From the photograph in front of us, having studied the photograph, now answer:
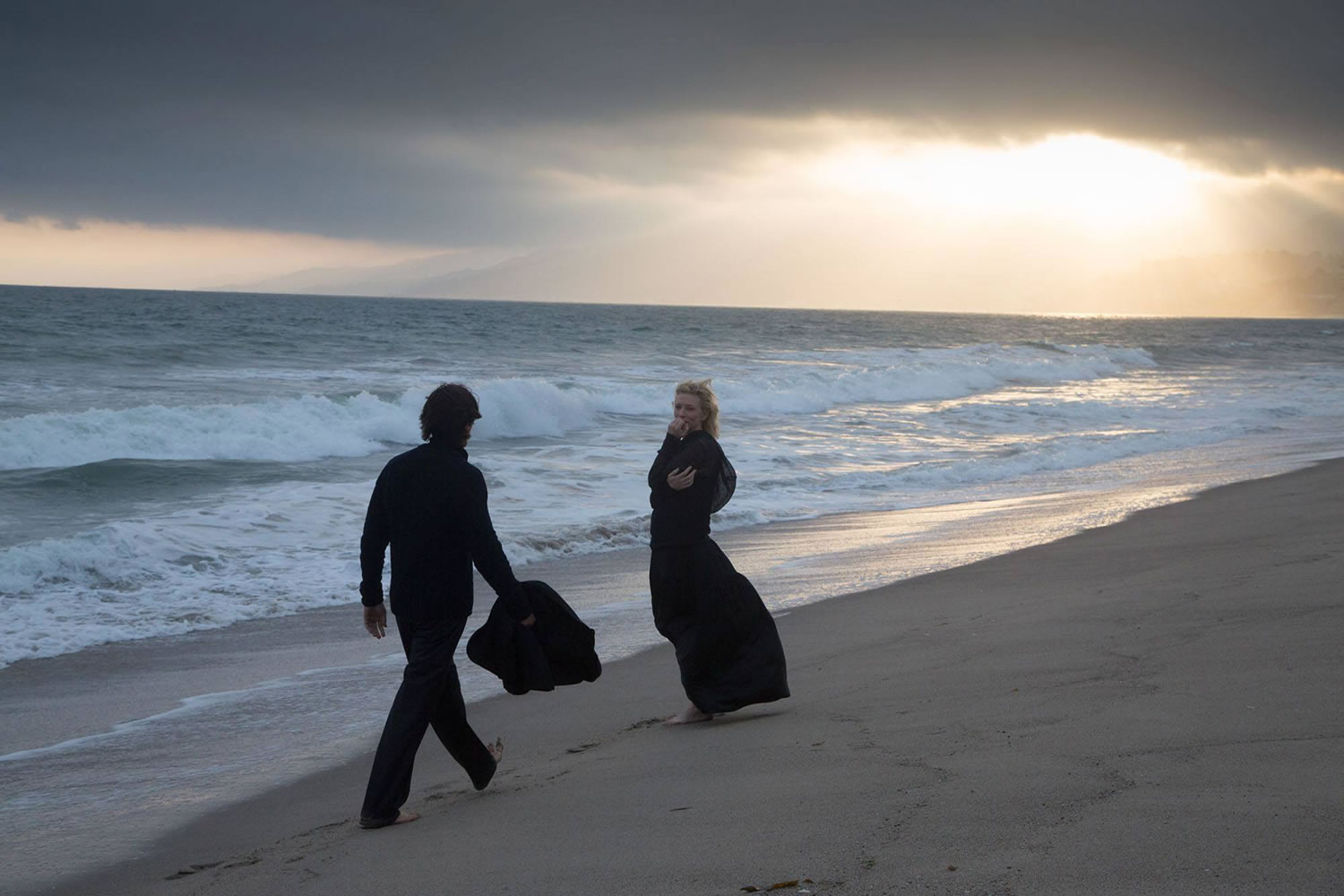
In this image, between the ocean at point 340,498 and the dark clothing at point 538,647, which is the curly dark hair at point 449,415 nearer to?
the dark clothing at point 538,647

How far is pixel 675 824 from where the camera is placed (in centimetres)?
353

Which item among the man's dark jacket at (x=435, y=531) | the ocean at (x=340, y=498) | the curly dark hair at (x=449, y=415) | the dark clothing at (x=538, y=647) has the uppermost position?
the curly dark hair at (x=449, y=415)

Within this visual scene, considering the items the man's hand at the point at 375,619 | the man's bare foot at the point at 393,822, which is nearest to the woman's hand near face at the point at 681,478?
the man's hand at the point at 375,619

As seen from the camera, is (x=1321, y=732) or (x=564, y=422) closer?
(x=1321, y=732)

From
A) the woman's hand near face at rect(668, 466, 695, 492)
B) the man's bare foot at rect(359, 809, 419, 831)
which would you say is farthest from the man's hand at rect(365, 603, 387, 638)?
the woman's hand near face at rect(668, 466, 695, 492)

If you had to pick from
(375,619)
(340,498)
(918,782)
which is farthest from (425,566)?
(340,498)

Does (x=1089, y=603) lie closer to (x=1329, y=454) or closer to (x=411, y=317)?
(x=1329, y=454)

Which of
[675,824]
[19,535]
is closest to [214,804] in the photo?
[675,824]

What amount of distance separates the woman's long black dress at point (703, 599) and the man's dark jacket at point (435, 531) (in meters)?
1.15

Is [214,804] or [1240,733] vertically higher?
[1240,733]

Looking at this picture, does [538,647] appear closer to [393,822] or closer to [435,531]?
[435,531]

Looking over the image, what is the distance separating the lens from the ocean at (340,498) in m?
5.57

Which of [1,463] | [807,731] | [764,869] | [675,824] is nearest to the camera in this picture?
[764,869]

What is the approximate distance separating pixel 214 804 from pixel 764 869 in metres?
2.60
